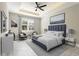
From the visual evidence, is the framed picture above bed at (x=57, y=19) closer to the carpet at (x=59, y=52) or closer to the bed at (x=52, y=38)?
the bed at (x=52, y=38)

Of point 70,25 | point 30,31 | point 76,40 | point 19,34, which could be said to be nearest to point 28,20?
point 30,31

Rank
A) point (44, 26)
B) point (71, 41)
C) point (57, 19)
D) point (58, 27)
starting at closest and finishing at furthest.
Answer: point (71, 41) < point (58, 27) < point (57, 19) < point (44, 26)

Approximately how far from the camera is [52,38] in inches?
141

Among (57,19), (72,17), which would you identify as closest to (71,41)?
(72,17)

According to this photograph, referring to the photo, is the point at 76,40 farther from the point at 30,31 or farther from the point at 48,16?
the point at 30,31

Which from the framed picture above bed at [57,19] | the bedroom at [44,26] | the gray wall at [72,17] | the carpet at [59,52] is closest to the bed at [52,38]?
the bedroom at [44,26]

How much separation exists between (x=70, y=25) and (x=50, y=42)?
184cm

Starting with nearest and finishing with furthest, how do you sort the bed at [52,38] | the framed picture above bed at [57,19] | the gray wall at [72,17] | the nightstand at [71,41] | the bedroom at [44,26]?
the bed at [52,38] → the bedroom at [44,26] → the gray wall at [72,17] → the nightstand at [71,41] → the framed picture above bed at [57,19]

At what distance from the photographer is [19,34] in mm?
5828

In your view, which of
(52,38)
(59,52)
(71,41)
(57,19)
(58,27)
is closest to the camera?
(59,52)

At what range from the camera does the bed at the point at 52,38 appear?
10.6 ft

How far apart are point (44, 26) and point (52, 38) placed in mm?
3167

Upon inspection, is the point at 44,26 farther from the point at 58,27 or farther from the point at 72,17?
the point at 72,17

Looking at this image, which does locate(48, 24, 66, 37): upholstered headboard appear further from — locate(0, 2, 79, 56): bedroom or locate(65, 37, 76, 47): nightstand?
locate(65, 37, 76, 47): nightstand
